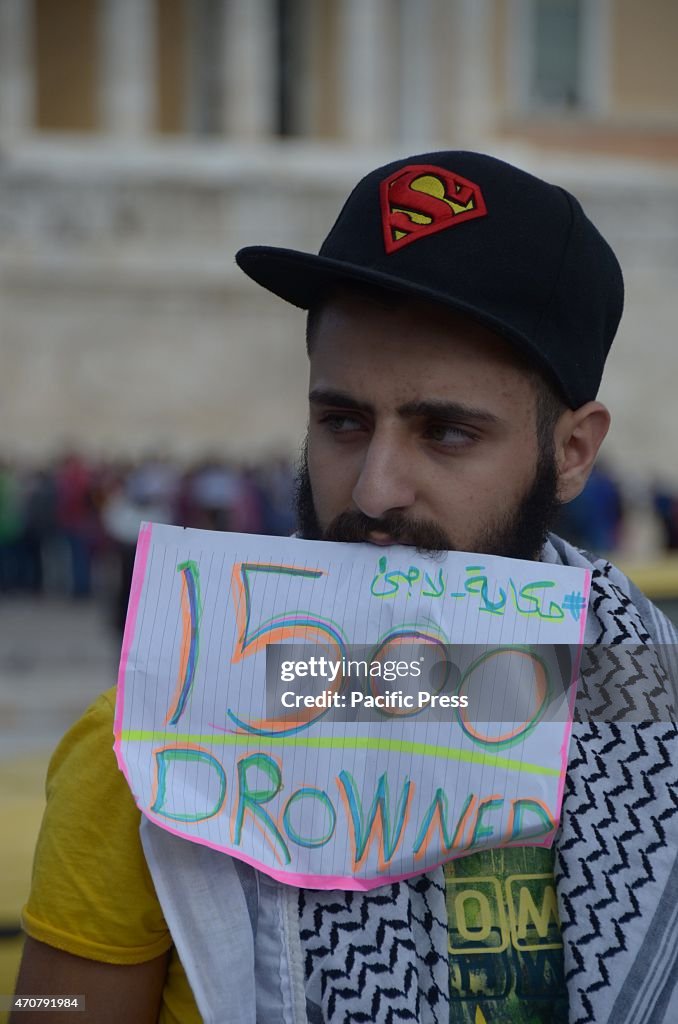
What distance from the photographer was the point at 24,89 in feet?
78.9

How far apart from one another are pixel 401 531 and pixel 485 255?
0.36 meters

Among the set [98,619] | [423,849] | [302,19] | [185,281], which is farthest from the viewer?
[302,19]

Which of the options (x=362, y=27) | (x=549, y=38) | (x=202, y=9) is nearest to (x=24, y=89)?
(x=202, y=9)

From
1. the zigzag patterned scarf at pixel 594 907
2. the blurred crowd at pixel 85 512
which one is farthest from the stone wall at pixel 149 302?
the zigzag patterned scarf at pixel 594 907

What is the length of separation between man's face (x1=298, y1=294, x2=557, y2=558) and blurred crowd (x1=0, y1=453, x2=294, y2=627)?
13.4 metres

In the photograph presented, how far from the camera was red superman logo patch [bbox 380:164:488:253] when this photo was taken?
66.0 inches

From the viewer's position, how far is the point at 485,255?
166 centimetres

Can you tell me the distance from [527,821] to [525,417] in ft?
1.68

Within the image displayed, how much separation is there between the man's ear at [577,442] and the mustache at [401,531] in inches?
9.7

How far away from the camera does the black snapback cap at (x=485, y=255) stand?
1653mm

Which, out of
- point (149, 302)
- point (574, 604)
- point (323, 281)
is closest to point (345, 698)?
point (574, 604)

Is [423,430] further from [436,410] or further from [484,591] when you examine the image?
[484,591]

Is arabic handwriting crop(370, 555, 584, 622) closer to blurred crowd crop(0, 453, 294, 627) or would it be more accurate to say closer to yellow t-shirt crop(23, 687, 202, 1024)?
yellow t-shirt crop(23, 687, 202, 1024)

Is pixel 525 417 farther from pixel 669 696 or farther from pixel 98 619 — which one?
pixel 98 619
